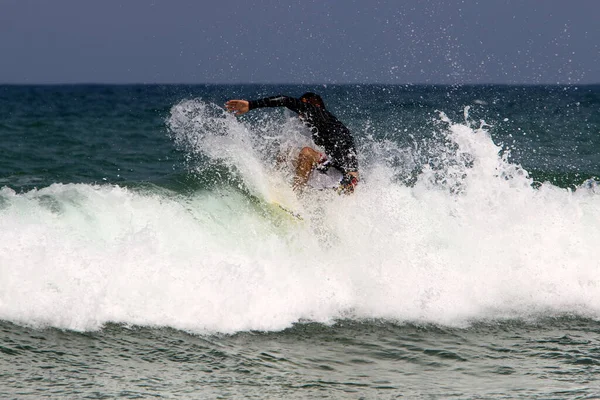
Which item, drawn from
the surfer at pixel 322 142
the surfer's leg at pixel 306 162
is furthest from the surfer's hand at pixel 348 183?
the surfer's leg at pixel 306 162

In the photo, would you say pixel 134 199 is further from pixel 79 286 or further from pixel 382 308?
pixel 382 308

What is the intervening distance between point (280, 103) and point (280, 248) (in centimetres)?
158

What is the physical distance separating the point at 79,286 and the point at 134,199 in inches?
71.6

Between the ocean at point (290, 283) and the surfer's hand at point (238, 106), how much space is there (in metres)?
1.05

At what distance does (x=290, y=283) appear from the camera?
26.7ft

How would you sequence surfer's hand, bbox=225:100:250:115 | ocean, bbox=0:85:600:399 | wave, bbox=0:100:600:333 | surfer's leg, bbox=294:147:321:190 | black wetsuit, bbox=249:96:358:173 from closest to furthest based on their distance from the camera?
ocean, bbox=0:85:600:399, wave, bbox=0:100:600:333, surfer's hand, bbox=225:100:250:115, black wetsuit, bbox=249:96:358:173, surfer's leg, bbox=294:147:321:190

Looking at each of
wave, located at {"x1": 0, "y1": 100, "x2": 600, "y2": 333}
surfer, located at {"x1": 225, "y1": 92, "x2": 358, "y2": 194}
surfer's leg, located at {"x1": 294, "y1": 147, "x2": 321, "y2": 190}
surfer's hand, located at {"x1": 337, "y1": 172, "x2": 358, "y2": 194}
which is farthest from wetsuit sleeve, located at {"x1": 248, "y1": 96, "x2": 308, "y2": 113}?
surfer's hand, located at {"x1": 337, "y1": 172, "x2": 358, "y2": 194}

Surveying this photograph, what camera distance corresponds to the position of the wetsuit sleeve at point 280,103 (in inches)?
318

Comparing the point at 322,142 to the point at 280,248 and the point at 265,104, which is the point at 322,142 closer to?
the point at 265,104

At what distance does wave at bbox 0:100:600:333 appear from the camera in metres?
7.48

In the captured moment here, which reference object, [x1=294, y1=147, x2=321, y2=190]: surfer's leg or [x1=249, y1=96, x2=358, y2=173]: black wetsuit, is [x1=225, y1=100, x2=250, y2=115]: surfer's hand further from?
[x1=294, y1=147, x2=321, y2=190]: surfer's leg

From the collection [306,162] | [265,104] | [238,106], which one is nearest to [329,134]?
[306,162]

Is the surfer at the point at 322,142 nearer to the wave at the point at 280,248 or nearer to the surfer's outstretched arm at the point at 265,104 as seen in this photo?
the surfer's outstretched arm at the point at 265,104

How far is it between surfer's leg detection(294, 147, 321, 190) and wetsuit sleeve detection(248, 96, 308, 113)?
1.50 feet
